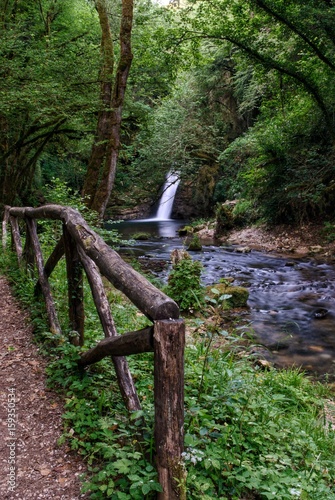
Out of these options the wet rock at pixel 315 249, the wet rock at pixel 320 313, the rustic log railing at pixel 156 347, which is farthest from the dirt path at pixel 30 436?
the wet rock at pixel 315 249

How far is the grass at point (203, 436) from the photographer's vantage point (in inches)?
76.5

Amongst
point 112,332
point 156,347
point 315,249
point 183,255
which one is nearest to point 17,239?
point 183,255

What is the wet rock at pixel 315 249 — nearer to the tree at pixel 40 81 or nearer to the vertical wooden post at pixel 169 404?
the tree at pixel 40 81

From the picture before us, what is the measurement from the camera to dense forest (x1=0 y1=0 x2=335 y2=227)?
27.8 feet

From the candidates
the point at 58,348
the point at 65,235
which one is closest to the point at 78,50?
the point at 65,235

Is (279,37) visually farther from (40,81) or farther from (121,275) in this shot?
(121,275)

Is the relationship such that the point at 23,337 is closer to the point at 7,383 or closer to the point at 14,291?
the point at 7,383

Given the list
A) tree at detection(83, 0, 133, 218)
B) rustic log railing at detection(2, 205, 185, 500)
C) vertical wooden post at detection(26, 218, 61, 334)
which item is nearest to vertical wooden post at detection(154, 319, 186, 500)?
rustic log railing at detection(2, 205, 185, 500)

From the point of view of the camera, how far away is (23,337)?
3.96 meters

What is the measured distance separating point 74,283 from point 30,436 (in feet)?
4.27

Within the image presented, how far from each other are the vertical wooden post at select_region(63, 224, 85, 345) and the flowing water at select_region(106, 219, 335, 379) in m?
3.28

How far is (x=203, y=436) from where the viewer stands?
2350 millimetres

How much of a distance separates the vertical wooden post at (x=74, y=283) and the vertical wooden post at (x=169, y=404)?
1789 millimetres

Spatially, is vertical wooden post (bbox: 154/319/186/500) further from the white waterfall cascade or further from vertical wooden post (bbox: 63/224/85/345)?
the white waterfall cascade
